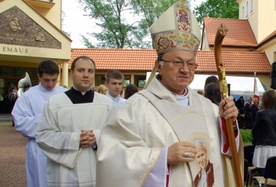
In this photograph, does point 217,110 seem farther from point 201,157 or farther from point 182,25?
point 182,25

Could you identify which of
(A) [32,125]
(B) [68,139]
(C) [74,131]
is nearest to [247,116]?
(A) [32,125]

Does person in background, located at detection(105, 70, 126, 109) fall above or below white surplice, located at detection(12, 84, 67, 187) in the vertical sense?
above

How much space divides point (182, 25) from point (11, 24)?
19115 millimetres

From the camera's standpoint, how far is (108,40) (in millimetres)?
42531

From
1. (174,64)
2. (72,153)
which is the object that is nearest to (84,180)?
(72,153)

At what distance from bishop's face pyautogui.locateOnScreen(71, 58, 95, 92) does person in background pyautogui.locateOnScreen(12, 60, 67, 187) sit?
2.17 ft

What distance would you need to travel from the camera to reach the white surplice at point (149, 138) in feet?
7.75

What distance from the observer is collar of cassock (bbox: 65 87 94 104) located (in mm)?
3852

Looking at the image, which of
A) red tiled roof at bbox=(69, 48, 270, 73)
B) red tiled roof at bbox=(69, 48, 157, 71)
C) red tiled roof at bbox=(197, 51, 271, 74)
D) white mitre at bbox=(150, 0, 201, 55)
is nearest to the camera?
white mitre at bbox=(150, 0, 201, 55)

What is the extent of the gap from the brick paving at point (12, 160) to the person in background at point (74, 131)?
4004 millimetres

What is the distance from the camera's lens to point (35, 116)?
452 cm

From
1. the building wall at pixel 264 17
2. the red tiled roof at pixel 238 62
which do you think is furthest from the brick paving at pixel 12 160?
the building wall at pixel 264 17

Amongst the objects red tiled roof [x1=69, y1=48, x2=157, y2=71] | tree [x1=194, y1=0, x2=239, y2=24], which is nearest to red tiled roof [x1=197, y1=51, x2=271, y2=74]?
red tiled roof [x1=69, y1=48, x2=157, y2=71]

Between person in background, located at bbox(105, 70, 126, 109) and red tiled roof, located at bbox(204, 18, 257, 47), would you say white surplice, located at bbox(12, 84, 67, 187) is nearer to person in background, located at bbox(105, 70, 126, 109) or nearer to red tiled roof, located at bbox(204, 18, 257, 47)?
person in background, located at bbox(105, 70, 126, 109)
